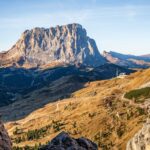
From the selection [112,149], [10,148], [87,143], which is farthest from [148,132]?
[112,149]

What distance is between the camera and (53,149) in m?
34.9

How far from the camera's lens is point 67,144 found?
36000mm

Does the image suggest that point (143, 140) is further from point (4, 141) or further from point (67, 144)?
point (4, 141)

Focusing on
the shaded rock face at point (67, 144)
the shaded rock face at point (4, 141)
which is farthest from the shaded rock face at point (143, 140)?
the shaded rock face at point (4, 141)

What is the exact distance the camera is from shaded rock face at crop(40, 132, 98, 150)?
116ft

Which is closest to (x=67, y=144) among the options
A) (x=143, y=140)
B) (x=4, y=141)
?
(x=4, y=141)

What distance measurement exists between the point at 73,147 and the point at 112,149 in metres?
145

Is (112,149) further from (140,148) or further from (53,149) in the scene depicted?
(53,149)

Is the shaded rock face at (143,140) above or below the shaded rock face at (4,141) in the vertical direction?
below

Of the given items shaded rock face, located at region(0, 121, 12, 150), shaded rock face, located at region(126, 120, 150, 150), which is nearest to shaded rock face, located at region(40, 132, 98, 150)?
shaded rock face, located at region(0, 121, 12, 150)

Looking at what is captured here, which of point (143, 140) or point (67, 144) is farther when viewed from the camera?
point (143, 140)

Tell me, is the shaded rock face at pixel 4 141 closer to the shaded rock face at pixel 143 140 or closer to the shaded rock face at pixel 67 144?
the shaded rock face at pixel 67 144

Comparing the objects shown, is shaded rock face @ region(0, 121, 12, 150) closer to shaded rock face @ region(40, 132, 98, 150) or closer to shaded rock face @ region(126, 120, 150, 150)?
shaded rock face @ region(40, 132, 98, 150)

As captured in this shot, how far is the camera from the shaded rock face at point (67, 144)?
35312mm
